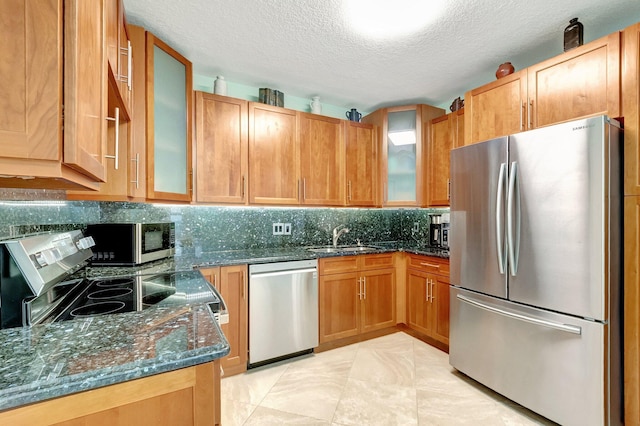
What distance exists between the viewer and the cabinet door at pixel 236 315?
229 cm

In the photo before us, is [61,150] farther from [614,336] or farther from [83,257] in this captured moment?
[614,336]

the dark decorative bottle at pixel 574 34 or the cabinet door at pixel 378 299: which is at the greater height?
the dark decorative bottle at pixel 574 34

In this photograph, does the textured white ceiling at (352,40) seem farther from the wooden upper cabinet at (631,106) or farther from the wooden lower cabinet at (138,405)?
the wooden lower cabinet at (138,405)

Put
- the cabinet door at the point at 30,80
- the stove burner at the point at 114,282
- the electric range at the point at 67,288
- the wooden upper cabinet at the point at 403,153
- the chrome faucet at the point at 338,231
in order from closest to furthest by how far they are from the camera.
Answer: the cabinet door at the point at 30,80, the electric range at the point at 67,288, the stove burner at the point at 114,282, the wooden upper cabinet at the point at 403,153, the chrome faucet at the point at 338,231

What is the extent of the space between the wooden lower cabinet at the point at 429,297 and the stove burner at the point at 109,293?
93.8 inches

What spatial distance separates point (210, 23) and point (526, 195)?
2.27 metres

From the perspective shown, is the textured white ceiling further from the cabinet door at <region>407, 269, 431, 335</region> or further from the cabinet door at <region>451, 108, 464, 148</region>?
the cabinet door at <region>407, 269, 431, 335</region>

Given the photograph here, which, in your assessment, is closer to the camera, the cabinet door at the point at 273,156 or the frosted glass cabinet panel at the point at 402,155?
the cabinet door at the point at 273,156

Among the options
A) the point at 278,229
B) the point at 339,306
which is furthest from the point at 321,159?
the point at 339,306

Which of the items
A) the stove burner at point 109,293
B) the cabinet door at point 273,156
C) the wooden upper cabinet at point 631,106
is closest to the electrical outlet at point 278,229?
the cabinet door at point 273,156

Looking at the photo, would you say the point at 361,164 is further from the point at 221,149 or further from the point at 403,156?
the point at 221,149

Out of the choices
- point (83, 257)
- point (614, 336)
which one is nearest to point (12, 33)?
point (83, 257)

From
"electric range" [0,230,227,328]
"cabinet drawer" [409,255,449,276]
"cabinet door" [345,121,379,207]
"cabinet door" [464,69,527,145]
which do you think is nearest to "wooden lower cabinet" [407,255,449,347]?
"cabinet drawer" [409,255,449,276]

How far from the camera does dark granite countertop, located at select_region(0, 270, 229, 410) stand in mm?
649
